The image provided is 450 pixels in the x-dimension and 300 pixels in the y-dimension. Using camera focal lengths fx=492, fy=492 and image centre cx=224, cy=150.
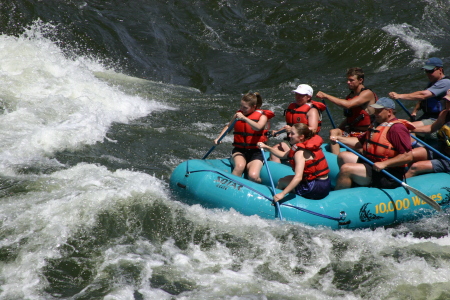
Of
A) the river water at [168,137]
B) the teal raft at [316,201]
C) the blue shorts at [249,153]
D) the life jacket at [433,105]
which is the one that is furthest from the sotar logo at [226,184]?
the life jacket at [433,105]

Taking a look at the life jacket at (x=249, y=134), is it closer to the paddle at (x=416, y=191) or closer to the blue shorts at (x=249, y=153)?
the blue shorts at (x=249, y=153)

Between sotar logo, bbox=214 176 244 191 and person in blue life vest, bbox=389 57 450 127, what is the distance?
2483 millimetres

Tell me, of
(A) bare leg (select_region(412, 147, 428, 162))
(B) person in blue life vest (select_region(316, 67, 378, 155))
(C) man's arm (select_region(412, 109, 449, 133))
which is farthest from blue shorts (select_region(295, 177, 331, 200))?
(C) man's arm (select_region(412, 109, 449, 133))

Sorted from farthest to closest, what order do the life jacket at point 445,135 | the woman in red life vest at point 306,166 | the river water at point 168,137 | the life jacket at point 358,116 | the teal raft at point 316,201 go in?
the life jacket at point 358,116, the life jacket at point 445,135, the teal raft at point 316,201, the woman in red life vest at point 306,166, the river water at point 168,137

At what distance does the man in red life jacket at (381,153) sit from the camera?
5383 millimetres

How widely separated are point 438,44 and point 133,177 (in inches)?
390

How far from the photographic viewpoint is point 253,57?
13.3 m

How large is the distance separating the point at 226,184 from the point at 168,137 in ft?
10.4

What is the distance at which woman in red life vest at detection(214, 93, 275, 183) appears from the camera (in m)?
5.89

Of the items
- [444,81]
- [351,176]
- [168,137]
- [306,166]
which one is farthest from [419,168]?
[168,137]

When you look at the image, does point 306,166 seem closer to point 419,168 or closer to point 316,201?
point 316,201

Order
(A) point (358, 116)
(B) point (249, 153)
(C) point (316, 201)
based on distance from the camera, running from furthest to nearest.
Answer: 1. (A) point (358, 116)
2. (B) point (249, 153)
3. (C) point (316, 201)

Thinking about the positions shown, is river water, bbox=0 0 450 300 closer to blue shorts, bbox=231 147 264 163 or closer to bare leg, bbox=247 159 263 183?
bare leg, bbox=247 159 263 183

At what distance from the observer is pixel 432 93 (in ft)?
20.9
